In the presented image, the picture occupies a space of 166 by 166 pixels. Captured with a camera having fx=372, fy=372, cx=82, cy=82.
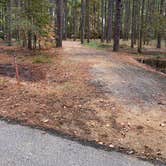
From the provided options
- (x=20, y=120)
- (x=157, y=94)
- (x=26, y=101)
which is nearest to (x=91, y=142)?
(x=20, y=120)

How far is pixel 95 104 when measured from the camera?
9.67 meters

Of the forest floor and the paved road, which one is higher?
the forest floor

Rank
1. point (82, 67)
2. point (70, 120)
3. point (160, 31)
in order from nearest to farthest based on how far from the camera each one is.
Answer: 1. point (70, 120)
2. point (82, 67)
3. point (160, 31)

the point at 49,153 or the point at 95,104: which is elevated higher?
the point at 95,104

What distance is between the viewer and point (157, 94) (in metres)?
11.2

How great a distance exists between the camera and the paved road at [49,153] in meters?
6.22

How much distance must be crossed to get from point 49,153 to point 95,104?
3.28 m

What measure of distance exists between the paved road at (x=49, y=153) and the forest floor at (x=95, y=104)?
47 centimetres

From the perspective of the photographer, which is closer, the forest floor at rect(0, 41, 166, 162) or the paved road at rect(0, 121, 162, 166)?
the paved road at rect(0, 121, 162, 166)

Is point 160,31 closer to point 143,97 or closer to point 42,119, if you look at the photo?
point 143,97

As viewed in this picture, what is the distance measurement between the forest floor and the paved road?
47 cm

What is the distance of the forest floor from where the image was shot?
7652 mm

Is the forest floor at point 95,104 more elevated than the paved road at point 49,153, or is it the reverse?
the forest floor at point 95,104

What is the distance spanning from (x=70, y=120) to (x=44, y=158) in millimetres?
2267
